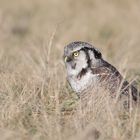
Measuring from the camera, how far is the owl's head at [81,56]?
23.7 ft

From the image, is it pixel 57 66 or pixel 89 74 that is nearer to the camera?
pixel 89 74

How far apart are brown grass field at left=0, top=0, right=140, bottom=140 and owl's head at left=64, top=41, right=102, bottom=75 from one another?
0.30m

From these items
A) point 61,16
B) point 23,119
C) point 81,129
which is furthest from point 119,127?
point 61,16

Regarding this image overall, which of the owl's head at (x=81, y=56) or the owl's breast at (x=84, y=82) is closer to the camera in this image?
the owl's breast at (x=84, y=82)

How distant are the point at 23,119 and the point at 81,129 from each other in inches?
25.8

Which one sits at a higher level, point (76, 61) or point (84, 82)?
point (76, 61)

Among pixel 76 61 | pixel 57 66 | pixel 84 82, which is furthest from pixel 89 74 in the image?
pixel 57 66

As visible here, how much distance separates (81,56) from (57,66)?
130 centimetres

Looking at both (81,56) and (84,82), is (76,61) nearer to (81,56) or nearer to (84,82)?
(81,56)

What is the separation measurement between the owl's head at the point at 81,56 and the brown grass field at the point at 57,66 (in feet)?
Result: 0.99

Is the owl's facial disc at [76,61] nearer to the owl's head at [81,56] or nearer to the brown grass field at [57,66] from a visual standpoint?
the owl's head at [81,56]

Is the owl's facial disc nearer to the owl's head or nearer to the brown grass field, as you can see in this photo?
the owl's head

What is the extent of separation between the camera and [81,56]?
7270 mm

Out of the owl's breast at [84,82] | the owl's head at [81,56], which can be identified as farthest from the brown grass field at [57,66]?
the owl's head at [81,56]
